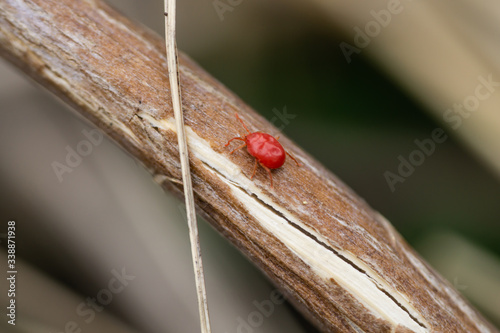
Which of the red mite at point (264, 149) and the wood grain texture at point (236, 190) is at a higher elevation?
the red mite at point (264, 149)

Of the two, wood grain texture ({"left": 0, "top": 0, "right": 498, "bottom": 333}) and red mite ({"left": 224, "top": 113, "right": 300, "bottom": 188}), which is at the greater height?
red mite ({"left": 224, "top": 113, "right": 300, "bottom": 188})

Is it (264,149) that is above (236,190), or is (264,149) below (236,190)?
above

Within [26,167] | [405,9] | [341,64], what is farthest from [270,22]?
[26,167]

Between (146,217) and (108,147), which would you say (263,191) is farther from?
(108,147)

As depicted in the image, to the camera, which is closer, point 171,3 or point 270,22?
point 171,3
